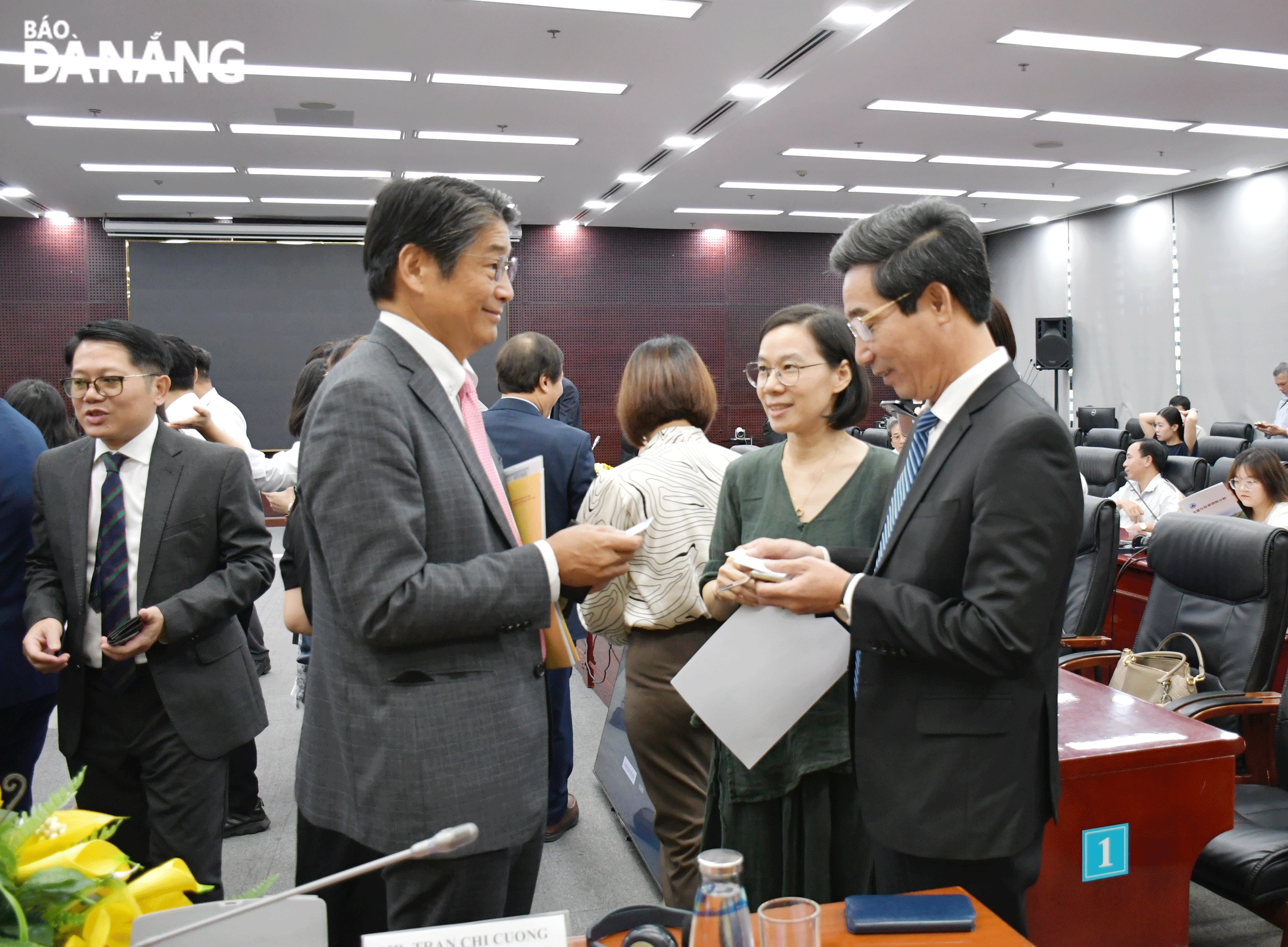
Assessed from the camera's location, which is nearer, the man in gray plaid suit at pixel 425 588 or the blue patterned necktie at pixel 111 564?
the man in gray plaid suit at pixel 425 588

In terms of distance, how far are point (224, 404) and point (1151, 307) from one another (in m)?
12.0

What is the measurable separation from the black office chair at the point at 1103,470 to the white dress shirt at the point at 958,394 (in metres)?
4.93

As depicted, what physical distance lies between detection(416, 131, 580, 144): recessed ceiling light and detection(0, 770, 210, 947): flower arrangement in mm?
8668

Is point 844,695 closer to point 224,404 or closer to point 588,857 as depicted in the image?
point 588,857

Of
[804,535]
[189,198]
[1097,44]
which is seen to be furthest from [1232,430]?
[189,198]

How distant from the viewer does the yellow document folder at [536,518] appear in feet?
4.80

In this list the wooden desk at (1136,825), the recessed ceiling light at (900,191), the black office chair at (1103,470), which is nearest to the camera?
the wooden desk at (1136,825)

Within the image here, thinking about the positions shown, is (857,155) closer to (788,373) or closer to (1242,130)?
(1242,130)

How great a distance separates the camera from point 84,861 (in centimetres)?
86

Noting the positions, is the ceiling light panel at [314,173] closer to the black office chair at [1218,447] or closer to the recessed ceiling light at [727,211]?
the recessed ceiling light at [727,211]

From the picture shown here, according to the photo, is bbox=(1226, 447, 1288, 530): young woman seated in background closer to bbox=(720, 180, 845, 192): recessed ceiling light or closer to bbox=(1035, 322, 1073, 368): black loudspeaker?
bbox=(720, 180, 845, 192): recessed ceiling light

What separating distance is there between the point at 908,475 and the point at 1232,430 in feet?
34.1

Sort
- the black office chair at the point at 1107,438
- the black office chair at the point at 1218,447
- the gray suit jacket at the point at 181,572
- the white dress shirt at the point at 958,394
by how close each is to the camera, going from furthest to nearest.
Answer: the black office chair at the point at 1107,438 < the black office chair at the point at 1218,447 < the gray suit jacket at the point at 181,572 < the white dress shirt at the point at 958,394

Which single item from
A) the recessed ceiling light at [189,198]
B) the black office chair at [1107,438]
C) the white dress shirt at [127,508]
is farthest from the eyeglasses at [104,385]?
the recessed ceiling light at [189,198]
